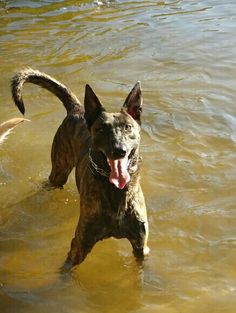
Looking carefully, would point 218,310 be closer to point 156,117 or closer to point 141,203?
point 141,203

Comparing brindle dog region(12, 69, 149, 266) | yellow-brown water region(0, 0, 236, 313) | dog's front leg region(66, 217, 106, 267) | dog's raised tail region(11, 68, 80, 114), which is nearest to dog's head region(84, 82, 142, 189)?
brindle dog region(12, 69, 149, 266)

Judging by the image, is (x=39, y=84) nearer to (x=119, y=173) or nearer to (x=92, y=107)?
(x=92, y=107)

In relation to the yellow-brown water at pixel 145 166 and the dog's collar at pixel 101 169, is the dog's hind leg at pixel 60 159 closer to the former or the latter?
the yellow-brown water at pixel 145 166

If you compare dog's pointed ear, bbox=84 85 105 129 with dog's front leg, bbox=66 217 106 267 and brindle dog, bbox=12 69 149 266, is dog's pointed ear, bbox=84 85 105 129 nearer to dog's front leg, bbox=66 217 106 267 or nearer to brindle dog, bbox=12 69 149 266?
brindle dog, bbox=12 69 149 266

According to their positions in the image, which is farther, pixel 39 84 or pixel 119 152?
pixel 39 84

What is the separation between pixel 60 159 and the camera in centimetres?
617

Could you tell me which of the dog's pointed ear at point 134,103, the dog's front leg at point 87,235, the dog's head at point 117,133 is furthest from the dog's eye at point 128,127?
the dog's front leg at point 87,235

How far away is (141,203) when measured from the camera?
4.80 m

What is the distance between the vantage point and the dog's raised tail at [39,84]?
5633mm

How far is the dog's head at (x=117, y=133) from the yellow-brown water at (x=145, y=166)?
4.49ft

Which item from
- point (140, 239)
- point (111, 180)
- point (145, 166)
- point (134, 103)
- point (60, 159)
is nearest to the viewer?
point (111, 180)

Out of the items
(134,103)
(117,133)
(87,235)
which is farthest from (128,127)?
(87,235)

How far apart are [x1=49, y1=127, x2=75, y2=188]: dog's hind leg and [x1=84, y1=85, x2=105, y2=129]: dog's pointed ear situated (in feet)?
4.00

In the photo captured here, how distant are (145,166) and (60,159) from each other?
54.2 inches
